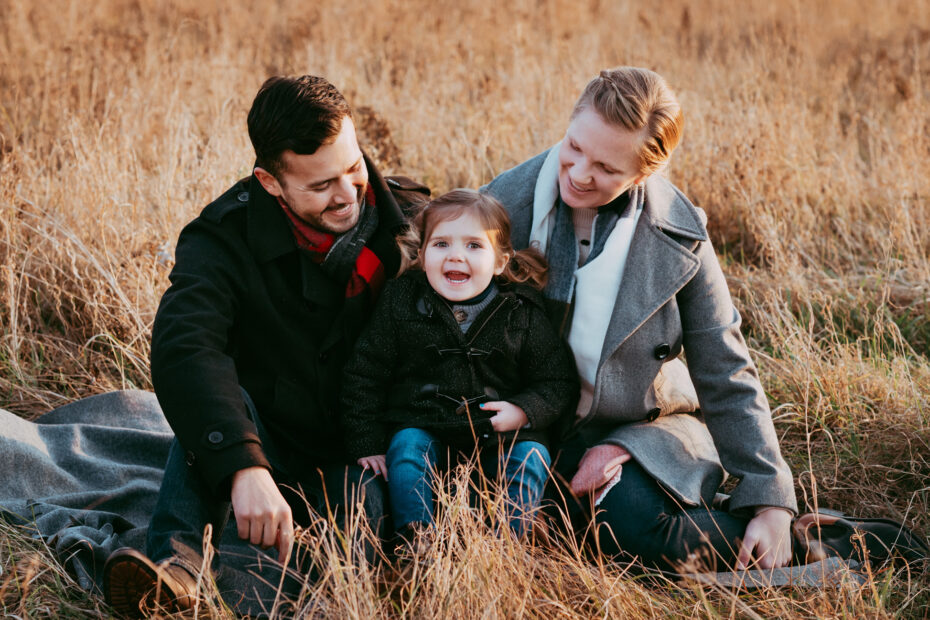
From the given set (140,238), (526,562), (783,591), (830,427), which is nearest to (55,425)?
(140,238)

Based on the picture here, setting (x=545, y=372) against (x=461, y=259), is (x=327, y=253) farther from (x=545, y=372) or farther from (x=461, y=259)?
(x=545, y=372)

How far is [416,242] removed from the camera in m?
2.86

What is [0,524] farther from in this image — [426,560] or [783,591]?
[783,591]

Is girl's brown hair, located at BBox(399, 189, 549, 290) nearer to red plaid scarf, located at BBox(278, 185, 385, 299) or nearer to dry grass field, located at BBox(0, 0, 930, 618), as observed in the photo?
red plaid scarf, located at BBox(278, 185, 385, 299)

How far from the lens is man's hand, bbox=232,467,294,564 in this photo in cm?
226

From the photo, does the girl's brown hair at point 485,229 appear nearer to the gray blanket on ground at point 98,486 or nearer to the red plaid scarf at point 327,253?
the red plaid scarf at point 327,253

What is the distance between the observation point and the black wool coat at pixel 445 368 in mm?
2717

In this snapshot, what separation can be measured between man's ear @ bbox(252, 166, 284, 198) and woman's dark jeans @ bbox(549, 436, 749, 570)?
127 cm

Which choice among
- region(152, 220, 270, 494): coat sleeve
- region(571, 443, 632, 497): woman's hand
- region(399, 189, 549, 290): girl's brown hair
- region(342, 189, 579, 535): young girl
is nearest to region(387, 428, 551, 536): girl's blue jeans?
region(342, 189, 579, 535): young girl

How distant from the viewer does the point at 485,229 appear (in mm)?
2740

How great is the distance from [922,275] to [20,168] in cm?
456

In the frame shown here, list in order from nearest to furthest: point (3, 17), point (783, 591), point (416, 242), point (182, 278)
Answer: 1. point (783, 591)
2. point (182, 278)
3. point (416, 242)
4. point (3, 17)

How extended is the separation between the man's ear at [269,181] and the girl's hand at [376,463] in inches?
34.8

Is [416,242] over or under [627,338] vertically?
over
